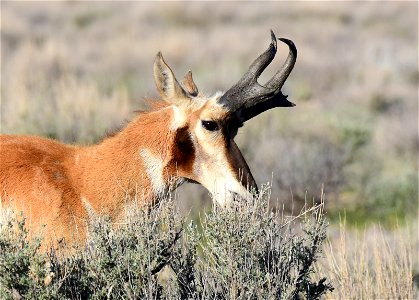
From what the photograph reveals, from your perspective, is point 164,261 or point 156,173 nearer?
point 164,261

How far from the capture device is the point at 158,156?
20.9 ft

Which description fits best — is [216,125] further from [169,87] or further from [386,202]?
[386,202]

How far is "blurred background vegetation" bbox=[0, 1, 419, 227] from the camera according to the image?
13680 millimetres

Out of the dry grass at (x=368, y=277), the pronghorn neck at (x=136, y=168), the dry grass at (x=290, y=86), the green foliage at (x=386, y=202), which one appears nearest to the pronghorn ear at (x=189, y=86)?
the dry grass at (x=290, y=86)

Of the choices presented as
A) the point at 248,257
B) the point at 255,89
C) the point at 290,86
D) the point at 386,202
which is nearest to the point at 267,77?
the point at 290,86

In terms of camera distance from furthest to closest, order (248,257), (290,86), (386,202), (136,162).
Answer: (290,86), (386,202), (136,162), (248,257)

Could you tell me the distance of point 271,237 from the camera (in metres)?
5.71

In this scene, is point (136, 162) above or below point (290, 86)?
below

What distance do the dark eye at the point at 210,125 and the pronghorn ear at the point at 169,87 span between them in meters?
0.24

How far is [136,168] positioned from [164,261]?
3.07 ft

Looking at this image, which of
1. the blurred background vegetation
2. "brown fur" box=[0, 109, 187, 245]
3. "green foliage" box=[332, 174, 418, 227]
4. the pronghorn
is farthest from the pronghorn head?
"green foliage" box=[332, 174, 418, 227]

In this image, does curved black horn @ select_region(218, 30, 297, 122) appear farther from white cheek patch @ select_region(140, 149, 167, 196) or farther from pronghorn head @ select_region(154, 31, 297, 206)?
white cheek patch @ select_region(140, 149, 167, 196)

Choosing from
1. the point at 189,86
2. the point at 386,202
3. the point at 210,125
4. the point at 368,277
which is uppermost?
the point at 386,202

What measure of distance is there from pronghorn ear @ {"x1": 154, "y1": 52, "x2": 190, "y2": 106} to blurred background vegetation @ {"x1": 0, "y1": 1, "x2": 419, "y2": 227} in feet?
1.53
